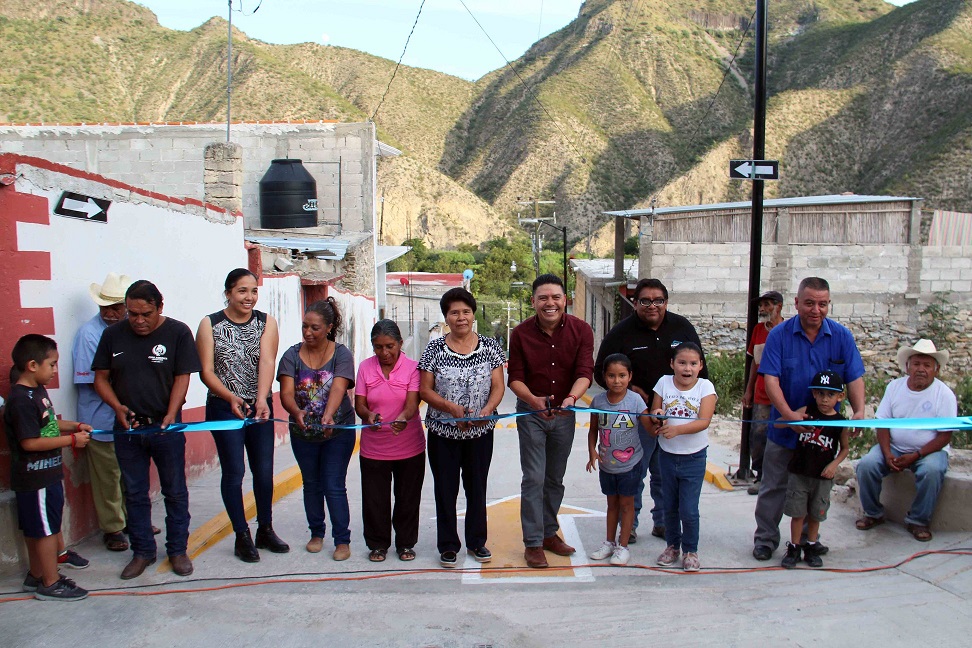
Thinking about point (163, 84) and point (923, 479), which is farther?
point (163, 84)

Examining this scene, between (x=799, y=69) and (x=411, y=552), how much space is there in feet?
280

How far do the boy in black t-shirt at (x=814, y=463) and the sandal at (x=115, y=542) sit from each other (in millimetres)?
4352

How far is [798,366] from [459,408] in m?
2.17

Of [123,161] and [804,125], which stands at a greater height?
[804,125]

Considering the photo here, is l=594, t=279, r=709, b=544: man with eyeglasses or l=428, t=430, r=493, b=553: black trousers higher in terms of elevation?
l=594, t=279, r=709, b=544: man with eyeglasses

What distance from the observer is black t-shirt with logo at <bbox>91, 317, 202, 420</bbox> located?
5008mm

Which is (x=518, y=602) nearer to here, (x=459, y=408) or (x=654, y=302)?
(x=459, y=408)

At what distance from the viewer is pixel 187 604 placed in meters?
4.65

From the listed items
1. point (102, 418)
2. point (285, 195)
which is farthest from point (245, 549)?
point (285, 195)

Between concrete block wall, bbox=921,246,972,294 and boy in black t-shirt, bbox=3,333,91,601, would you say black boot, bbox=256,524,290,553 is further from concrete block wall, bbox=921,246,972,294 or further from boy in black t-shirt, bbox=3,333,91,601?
concrete block wall, bbox=921,246,972,294

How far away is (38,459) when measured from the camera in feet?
15.1

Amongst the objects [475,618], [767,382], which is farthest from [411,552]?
[767,382]

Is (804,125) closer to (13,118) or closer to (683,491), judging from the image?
(13,118)

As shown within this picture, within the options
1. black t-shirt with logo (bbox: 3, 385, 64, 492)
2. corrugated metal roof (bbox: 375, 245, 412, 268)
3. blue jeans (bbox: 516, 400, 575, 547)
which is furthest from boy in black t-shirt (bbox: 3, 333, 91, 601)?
corrugated metal roof (bbox: 375, 245, 412, 268)
